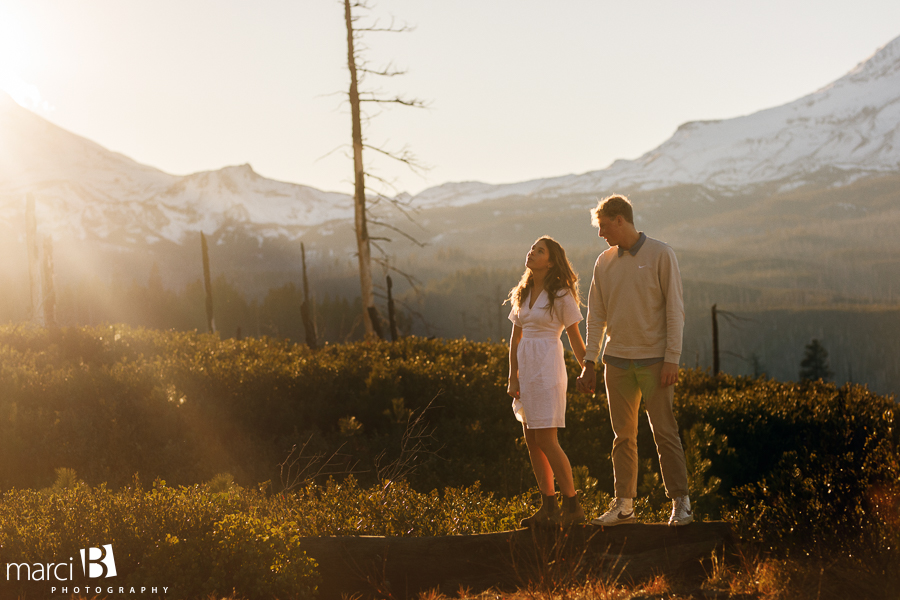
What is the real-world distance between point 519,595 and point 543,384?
63.2 inches

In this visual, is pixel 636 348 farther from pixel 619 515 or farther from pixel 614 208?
pixel 619 515

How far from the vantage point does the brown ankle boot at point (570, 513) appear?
559 centimetres

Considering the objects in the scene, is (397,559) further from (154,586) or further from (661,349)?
(661,349)

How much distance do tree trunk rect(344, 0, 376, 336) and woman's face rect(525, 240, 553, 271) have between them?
50.3 feet

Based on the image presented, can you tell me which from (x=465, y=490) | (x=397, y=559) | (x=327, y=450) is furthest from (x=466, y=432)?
(x=397, y=559)

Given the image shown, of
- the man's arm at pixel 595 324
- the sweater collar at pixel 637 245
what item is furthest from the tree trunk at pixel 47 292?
the sweater collar at pixel 637 245

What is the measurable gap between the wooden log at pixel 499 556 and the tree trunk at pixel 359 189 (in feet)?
49.7

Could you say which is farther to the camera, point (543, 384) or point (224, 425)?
point (224, 425)

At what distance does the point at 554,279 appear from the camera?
566 centimetres

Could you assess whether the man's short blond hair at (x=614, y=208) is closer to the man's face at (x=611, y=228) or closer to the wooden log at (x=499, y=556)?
the man's face at (x=611, y=228)

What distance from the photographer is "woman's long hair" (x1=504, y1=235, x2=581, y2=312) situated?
222 inches

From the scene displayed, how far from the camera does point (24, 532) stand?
5.35 meters
